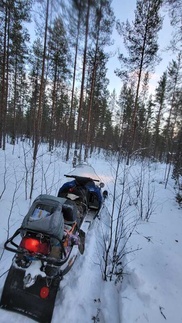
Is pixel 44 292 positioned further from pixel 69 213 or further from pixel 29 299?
pixel 69 213

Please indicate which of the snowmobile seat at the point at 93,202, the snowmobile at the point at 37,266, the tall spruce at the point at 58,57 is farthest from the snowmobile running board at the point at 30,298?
the tall spruce at the point at 58,57

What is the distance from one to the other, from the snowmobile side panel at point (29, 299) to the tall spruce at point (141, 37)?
952cm

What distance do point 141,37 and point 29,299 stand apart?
46.5ft

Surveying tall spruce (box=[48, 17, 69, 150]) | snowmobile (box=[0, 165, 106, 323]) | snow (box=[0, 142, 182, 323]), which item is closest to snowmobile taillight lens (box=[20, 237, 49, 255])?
snowmobile (box=[0, 165, 106, 323])

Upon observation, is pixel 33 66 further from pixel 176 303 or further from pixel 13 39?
pixel 176 303

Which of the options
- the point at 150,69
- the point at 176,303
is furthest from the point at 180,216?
the point at 150,69

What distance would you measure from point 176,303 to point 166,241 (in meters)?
1.34

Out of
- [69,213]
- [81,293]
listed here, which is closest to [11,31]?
[69,213]

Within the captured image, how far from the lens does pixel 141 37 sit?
11.7 metres

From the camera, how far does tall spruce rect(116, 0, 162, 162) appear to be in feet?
36.7

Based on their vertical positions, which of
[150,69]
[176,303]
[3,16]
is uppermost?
[3,16]

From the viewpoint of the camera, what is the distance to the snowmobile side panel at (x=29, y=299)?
1805mm

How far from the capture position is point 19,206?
13.8 ft

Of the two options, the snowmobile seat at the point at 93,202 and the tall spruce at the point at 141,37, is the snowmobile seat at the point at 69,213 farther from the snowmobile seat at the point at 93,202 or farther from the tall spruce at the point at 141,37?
the tall spruce at the point at 141,37
